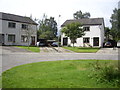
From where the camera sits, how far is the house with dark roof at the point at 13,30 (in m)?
35.7

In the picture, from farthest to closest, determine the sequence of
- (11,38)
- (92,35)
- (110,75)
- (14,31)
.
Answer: (92,35)
(14,31)
(11,38)
(110,75)

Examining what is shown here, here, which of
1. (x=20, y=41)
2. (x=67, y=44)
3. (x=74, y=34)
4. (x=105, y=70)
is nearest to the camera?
(x=105, y=70)

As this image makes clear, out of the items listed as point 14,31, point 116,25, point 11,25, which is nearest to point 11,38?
point 14,31

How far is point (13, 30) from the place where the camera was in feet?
124

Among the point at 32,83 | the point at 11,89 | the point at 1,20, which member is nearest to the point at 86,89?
the point at 32,83

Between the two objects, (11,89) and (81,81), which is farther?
(81,81)

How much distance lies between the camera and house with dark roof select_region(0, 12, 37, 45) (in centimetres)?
3566

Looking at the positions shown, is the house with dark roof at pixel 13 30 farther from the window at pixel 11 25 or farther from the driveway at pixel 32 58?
the driveway at pixel 32 58

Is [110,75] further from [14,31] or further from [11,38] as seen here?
[14,31]

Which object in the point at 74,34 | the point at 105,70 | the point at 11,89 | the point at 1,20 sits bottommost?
the point at 11,89

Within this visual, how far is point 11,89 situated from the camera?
604 cm

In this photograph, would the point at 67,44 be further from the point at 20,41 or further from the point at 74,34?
the point at 20,41

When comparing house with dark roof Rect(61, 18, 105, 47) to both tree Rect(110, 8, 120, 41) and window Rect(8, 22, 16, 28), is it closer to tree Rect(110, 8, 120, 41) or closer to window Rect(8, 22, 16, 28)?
tree Rect(110, 8, 120, 41)

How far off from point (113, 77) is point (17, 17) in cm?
3745
